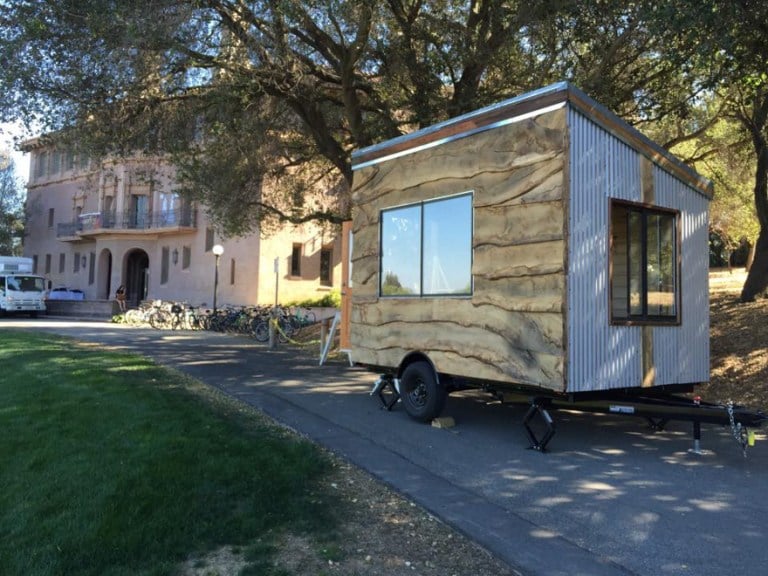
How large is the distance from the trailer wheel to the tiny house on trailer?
0.02 metres

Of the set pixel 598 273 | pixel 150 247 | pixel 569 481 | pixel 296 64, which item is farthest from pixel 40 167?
pixel 569 481

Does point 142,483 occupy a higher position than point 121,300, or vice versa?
point 121,300

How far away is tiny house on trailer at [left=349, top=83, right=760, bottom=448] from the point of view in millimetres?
6121

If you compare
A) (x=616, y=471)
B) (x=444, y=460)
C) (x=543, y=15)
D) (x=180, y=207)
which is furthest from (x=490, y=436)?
(x=180, y=207)

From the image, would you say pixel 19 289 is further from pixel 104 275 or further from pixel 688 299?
pixel 688 299

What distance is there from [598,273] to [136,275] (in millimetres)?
38808

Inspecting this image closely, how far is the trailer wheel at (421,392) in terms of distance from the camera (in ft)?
24.4

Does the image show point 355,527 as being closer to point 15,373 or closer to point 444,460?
point 444,460

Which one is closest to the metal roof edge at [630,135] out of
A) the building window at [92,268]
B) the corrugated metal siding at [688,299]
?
the corrugated metal siding at [688,299]

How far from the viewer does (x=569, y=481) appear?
5414mm

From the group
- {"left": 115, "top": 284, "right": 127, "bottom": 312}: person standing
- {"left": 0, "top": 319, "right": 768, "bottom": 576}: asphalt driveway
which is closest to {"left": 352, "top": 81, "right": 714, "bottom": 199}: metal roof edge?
{"left": 0, "top": 319, "right": 768, "bottom": 576}: asphalt driveway

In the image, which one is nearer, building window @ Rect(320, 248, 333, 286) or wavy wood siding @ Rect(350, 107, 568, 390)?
wavy wood siding @ Rect(350, 107, 568, 390)

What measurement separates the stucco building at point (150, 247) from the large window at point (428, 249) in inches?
612

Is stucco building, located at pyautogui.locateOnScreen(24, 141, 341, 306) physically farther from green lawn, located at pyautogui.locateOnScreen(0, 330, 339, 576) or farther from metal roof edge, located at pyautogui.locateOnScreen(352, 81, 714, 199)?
green lawn, located at pyautogui.locateOnScreen(0, 330, 339, 576)
